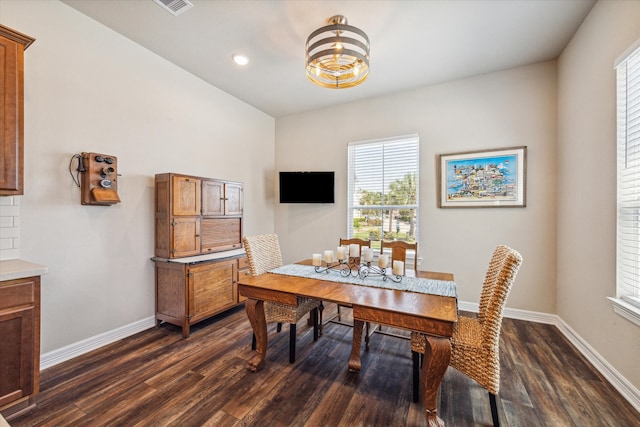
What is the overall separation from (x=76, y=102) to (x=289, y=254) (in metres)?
3.40

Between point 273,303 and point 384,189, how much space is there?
98.5 inches

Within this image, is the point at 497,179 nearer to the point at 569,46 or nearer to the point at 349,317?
the point at 569,46

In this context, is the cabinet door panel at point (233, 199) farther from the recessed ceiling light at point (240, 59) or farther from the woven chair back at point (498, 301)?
the woven chair back at point (498, 301)

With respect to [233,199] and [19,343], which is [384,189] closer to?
[233,199]

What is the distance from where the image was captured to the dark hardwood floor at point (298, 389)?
169 centimetres

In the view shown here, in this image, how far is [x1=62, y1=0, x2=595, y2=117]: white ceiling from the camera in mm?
2332

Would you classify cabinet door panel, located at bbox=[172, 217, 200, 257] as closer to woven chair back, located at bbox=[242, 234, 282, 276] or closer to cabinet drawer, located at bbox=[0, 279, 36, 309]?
woven chair back, located at bbox=[242, 234, 282, 276]

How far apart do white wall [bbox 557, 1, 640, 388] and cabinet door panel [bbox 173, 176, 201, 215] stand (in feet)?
12.8

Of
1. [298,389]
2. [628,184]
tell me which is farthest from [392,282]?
[628,184]

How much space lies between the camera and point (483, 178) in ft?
11.2

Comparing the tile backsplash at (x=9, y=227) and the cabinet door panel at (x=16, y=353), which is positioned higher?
the tile backsplash at (x=9, y=227)

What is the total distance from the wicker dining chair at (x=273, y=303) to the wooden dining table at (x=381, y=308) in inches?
6.5

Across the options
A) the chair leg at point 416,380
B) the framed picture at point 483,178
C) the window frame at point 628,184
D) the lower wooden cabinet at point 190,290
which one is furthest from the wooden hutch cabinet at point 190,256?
the window frame at point 628,184

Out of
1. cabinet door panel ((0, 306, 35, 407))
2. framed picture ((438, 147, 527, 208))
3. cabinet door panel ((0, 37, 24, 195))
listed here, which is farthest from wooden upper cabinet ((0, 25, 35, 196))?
framed picture ((438, 147, 527, 208))
